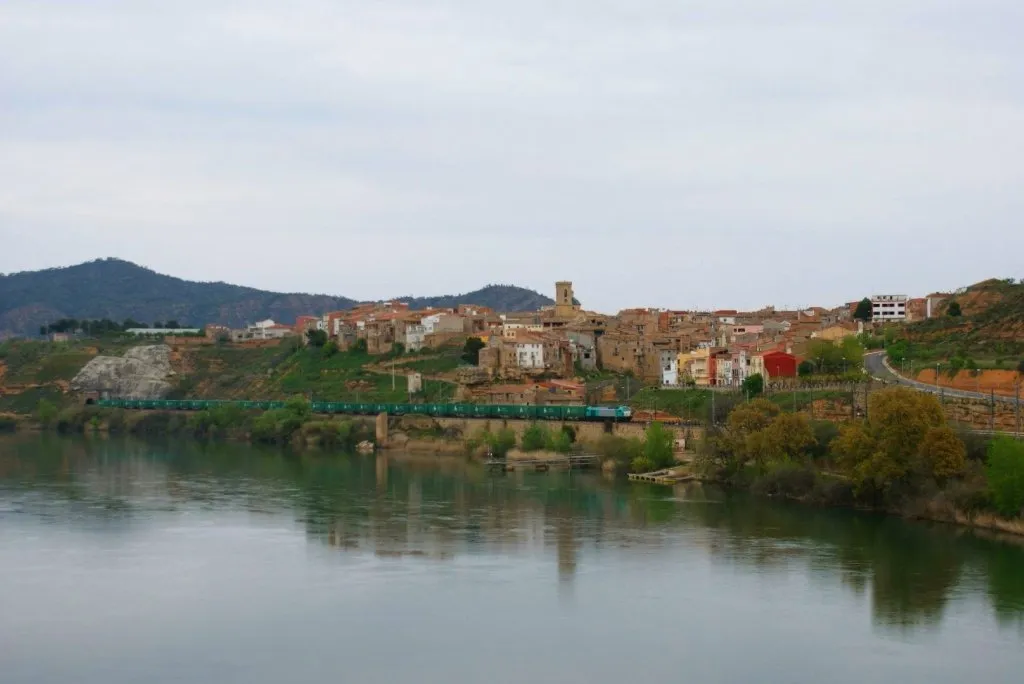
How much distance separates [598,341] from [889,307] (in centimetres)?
1402

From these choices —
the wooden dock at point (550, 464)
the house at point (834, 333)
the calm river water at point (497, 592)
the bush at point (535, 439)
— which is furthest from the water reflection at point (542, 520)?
the house at point (834, 333)

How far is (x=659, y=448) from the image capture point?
35.2m

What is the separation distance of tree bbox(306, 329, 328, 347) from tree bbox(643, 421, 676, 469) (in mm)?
35120

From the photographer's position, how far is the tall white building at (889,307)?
6012cm

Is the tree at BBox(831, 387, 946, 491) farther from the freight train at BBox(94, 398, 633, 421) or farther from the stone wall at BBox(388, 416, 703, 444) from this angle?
the freight train at BBox(94, 398, 633, 421)

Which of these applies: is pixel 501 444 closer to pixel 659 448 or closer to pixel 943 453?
pixel 659 448

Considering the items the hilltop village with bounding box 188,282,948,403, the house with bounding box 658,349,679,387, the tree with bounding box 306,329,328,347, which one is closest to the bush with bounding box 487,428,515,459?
the hilltop village with bounding box 188,282,948,403

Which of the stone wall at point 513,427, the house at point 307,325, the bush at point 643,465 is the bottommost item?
the bush at point 643,465

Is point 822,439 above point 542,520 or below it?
above

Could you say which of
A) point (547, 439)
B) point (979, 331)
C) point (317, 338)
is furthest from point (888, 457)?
point (317, 338)

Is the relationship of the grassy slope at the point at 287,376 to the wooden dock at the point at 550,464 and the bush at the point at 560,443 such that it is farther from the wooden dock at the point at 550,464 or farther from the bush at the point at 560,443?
the wooden dock at the point at 550,464

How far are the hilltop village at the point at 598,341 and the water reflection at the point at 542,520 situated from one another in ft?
33.9

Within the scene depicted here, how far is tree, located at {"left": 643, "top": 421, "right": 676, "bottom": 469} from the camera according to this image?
3506cm

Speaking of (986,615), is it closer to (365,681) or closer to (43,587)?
(365,681)
